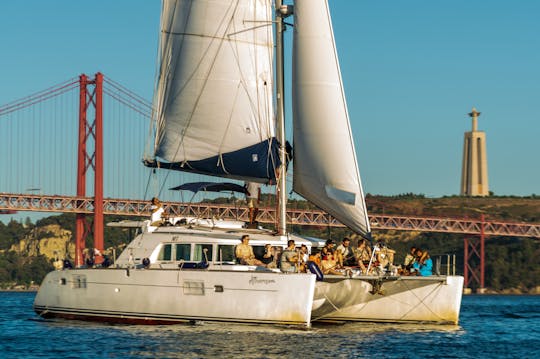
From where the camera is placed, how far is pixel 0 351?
24031 millimetres

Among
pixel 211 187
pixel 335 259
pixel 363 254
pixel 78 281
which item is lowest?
pixel 78 281

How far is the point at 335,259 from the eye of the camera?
89.9ft

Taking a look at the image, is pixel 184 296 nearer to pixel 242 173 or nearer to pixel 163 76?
pixel 242 173

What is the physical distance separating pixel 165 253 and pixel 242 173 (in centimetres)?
279

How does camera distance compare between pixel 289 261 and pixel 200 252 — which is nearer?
pixel 289 261

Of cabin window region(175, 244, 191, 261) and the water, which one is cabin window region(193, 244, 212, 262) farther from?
the water

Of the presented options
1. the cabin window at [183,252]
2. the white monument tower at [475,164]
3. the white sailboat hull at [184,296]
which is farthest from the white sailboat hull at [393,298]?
the white monument tower at [475,164]

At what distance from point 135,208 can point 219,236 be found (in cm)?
5391

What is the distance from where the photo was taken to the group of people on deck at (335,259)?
1008 inches

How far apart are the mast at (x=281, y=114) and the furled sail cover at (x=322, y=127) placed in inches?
16.9

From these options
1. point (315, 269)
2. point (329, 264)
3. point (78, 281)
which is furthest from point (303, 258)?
point (78, 281)

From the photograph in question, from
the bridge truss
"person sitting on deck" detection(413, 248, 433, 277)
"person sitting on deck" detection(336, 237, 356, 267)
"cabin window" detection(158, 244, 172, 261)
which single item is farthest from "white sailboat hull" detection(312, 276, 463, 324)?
the bridge truss

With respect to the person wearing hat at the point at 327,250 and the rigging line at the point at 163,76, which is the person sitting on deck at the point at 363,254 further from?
the rigging line at the point at 163,76

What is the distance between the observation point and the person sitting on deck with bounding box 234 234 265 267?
26.2 meters
